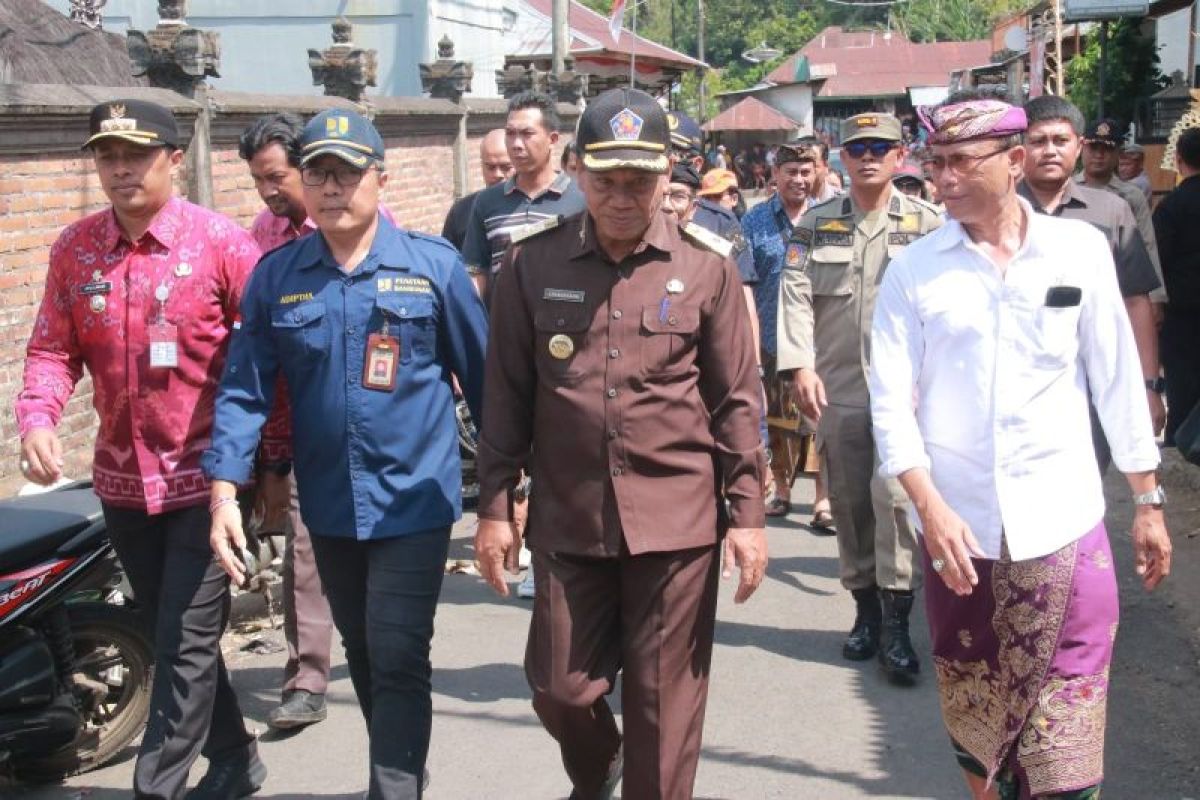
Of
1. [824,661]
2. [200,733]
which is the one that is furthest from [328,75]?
[200,733]

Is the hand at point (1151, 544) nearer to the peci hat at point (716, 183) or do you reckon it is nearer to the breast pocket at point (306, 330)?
the breast pocket at point (306, 330)

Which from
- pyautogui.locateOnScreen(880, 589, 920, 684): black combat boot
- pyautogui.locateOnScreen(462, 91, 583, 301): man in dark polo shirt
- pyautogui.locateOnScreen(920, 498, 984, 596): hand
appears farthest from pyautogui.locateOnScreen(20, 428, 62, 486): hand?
pyautogui.locateOnScreen(880, 589, 920, 684): black combat boot

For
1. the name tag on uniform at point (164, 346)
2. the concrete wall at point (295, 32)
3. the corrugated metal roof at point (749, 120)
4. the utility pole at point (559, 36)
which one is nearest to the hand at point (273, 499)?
the name tag on uniform at point (164, 346)

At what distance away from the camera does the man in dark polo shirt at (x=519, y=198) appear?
6.92 meters

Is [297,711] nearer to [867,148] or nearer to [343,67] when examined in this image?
[867,148]

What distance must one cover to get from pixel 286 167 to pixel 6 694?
2.32 metres

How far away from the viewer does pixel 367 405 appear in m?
4.40

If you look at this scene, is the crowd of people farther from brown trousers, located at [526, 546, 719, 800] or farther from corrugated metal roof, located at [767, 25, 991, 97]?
corrugated metal roof, located at [767, 25, 991, 97]

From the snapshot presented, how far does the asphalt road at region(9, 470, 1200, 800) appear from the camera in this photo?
5230 mm

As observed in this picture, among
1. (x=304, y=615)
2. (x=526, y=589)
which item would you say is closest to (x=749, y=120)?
(x=526, y=589)

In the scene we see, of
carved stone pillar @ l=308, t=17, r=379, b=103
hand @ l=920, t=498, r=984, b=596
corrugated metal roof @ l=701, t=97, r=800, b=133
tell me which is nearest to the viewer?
hand @ l=920, t=498, r=984, b=596

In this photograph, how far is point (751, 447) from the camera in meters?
4.11

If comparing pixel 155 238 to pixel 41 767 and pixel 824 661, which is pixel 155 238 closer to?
pixel 41 767

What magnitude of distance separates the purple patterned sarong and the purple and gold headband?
1.07 meters
